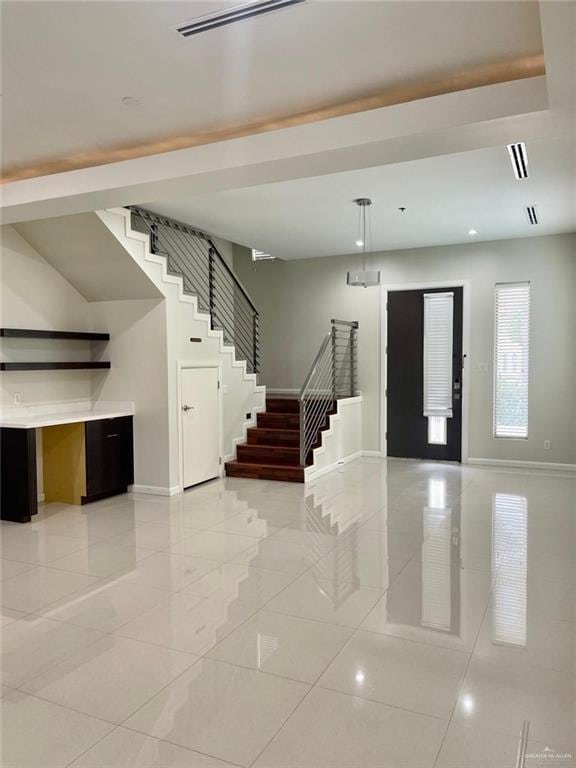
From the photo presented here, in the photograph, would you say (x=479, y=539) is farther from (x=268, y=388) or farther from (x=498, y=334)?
(x=268, y=388)

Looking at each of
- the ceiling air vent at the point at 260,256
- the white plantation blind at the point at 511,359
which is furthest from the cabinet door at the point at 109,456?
the white plantation blind at the point at 511,359

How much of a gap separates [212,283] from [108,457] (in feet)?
8.40

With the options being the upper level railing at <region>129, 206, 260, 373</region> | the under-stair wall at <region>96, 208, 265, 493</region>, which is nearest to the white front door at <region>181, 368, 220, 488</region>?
the under-stair wall at <region>96, 208, 265, 493</region>

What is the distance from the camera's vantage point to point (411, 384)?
824 centimetres

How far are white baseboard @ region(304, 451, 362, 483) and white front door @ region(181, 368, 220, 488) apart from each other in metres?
1.14

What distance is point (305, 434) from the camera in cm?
693

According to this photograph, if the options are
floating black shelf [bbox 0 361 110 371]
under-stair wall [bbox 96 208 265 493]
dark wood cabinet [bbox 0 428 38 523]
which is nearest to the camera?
dark wood cabinet [bbox 0 428 38 523]

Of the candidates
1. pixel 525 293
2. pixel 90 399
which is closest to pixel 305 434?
pixel 90 399

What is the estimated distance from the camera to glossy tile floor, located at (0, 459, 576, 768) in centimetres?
218

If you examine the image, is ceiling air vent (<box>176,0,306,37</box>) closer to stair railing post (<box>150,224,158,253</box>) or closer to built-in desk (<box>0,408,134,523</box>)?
stair railing post (<box>150,224,158,253</box>)

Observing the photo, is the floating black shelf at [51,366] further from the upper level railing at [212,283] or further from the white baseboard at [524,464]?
the white baseboard at [524,464]

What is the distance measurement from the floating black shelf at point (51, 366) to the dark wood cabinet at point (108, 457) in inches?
26.1

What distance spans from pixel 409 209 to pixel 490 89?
318 centimetres

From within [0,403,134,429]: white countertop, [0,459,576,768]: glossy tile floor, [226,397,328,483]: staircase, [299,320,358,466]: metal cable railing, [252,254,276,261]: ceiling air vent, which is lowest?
[0,459,576,768]: glossy tile floor
